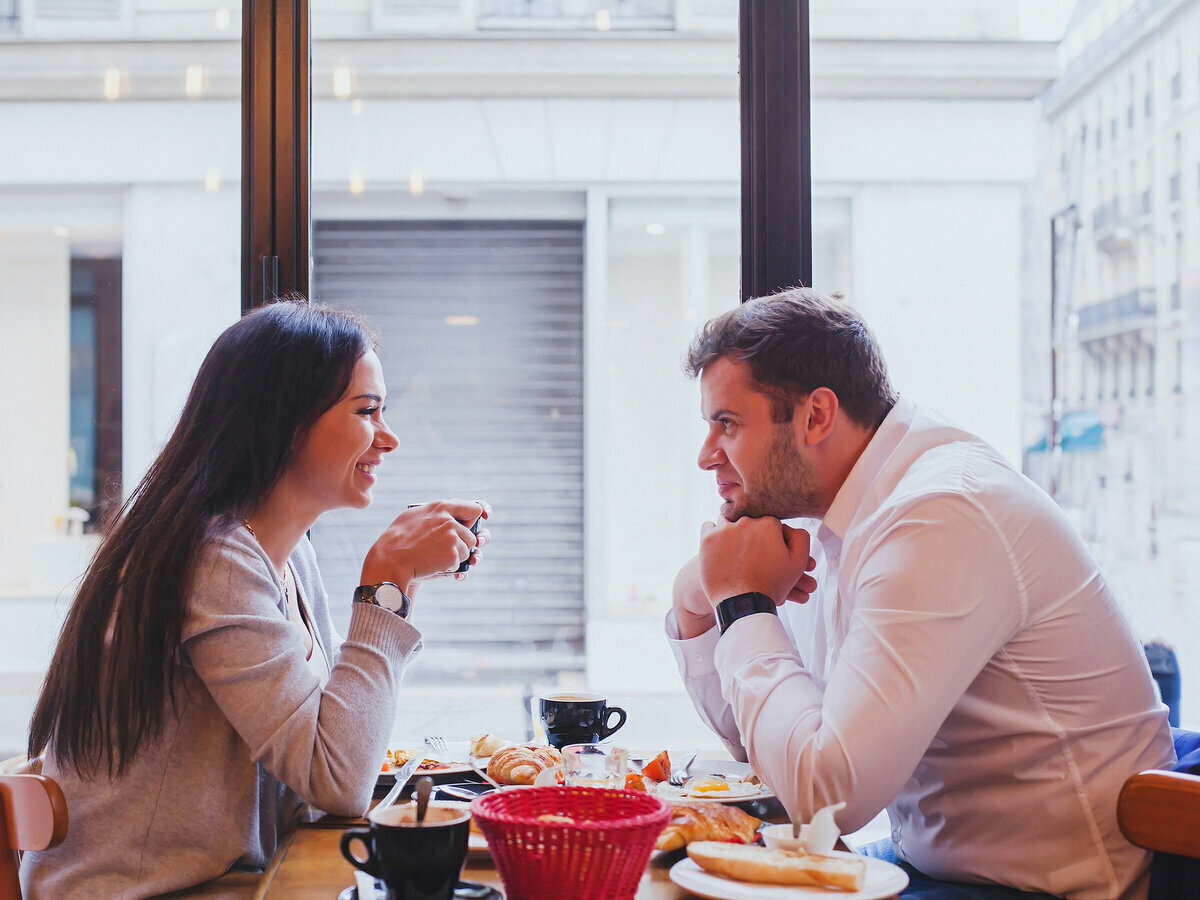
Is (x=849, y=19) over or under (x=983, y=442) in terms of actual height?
over

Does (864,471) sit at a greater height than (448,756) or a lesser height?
greater

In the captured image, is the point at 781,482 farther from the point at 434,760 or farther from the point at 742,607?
the point at 434,760

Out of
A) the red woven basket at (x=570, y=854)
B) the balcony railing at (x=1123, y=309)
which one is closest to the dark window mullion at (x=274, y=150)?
the red woven basket at (x=570, y=854)

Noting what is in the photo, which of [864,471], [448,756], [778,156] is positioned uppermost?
[778,156]

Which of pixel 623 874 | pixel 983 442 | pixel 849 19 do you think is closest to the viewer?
pixel 623 874

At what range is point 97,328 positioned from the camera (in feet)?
8.91

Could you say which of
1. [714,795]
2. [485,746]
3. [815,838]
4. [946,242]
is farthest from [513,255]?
[815,838]

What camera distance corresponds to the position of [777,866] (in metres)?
1.02

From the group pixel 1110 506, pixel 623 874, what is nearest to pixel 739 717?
pixel 623 874

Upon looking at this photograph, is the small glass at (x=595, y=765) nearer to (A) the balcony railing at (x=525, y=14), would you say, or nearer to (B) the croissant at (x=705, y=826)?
(B) the croissant at (x=705, y=826)

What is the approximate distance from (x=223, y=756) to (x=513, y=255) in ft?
5.53

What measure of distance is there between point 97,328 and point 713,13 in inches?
69.2

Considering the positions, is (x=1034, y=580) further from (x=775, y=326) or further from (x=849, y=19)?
(x=849, y=19)

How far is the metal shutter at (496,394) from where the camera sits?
2.65m
